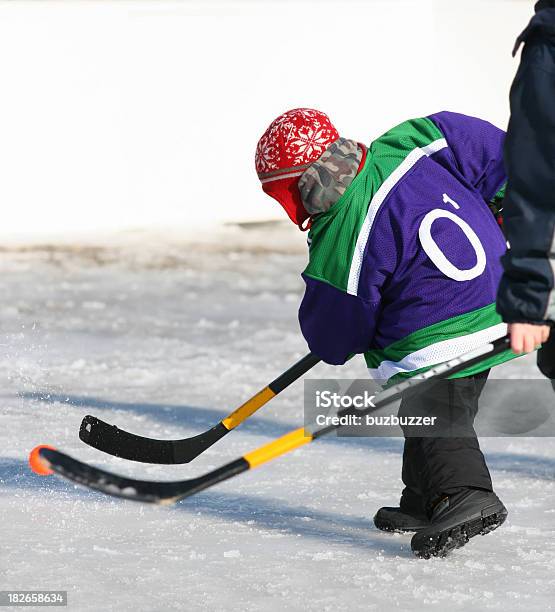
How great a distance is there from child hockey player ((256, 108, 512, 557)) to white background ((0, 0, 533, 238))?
258 inches

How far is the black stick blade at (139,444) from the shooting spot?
9.55 feet

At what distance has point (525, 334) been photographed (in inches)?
72.2

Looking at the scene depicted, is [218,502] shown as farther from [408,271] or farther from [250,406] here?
[408,271]

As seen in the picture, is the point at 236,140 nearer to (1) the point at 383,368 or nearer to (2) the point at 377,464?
(2) the point at 377,464

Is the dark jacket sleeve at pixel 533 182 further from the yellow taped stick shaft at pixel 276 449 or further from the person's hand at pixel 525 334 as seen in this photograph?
the yellow taped stick shaft at pixel 276 449

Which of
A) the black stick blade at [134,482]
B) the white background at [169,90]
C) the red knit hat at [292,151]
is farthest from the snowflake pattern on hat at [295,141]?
the white background at [169,90]

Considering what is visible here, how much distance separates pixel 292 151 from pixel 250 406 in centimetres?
75

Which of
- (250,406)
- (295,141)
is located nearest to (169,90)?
(250,406)

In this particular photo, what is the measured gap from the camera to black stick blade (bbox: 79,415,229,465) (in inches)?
115

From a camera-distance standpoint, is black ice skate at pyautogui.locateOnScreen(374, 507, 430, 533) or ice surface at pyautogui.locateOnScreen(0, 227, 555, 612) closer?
ice surface at pyautogui.locateOnScreen(0, 227, 555, 612)

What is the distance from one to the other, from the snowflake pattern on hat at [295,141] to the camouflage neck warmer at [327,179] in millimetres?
28

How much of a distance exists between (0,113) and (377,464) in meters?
6.91

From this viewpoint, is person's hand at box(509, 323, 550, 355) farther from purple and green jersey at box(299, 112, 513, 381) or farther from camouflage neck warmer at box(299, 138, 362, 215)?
camouflage neck warmer at box(299, 138, 362, 215)

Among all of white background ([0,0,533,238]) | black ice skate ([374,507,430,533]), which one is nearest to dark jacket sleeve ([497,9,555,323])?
black ice skate ([374,507,430,533])
